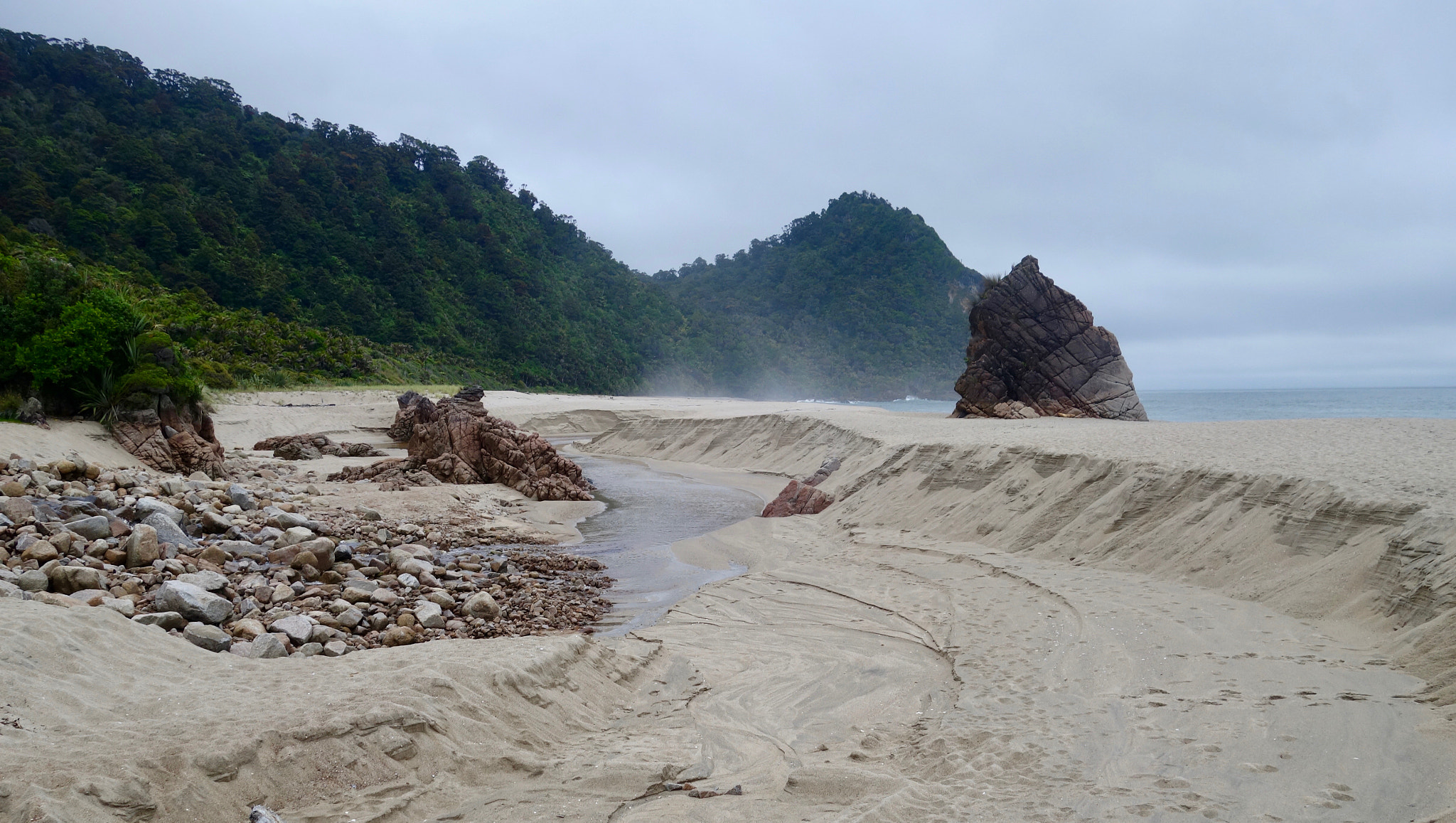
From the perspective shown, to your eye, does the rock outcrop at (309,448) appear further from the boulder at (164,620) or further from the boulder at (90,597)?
the boulder at (164,620)

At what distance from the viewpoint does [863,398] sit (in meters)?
86.0

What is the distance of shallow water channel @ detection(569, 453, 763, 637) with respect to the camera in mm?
8281

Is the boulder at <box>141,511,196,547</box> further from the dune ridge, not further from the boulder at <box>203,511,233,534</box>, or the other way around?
the dune ridge

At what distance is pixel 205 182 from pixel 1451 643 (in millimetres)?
61462

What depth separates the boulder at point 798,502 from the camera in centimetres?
1345

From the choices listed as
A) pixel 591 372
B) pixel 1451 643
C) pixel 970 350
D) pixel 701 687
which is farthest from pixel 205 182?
pixel 1451 643

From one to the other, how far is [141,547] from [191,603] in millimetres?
1527

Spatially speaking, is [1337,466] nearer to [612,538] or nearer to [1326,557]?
[1326,557]

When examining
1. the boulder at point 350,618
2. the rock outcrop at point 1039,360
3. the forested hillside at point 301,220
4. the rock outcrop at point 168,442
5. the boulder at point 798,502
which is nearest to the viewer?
the boulder at point 350,618

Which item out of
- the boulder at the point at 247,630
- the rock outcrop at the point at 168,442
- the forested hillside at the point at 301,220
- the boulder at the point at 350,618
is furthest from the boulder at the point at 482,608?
the forested hillside at the point at 301,220

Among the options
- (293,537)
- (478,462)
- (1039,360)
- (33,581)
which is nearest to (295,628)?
(33,581)

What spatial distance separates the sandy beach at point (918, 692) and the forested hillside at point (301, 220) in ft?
132

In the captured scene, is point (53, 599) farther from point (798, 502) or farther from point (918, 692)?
point (798, 502)

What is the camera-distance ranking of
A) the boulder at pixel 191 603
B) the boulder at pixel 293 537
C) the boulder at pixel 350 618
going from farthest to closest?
the boulder at pixel 293 537
the boulder at pixel 350 618
the boulder at pixel 191 603
